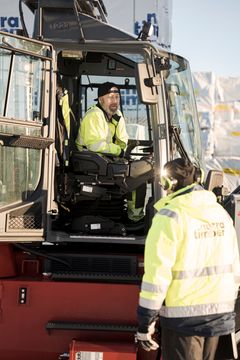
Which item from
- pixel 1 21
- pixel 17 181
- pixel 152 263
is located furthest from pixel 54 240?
pixel 1 21

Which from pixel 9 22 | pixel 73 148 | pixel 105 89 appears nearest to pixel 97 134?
pixel 73 148

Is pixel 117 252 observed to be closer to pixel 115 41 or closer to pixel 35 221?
pixel 35 221

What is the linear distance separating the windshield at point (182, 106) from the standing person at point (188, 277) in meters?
1.38

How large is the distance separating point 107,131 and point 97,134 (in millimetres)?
169

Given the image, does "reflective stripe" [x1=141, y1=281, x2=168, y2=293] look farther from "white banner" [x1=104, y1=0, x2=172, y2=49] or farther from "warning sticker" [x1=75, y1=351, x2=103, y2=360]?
"white banner" [x1=104, y1=0, x2=172, y2=49]

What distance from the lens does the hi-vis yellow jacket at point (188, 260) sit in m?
3.63

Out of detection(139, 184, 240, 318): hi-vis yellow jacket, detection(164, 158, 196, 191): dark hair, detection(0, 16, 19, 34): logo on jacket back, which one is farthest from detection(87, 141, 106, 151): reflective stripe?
detection(0, 16, 19, 34): logo on jacket back

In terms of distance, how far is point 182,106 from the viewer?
17.5 ft

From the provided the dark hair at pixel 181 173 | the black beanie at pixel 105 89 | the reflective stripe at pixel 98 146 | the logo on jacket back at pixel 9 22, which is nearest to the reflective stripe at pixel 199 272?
the dark hair at pixel 181 173

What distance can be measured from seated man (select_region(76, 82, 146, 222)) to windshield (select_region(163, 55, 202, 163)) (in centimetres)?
53

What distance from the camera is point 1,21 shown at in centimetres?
1031

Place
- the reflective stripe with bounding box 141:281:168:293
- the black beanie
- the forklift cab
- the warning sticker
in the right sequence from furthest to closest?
1. the black beanie
2. the forklift cab
3. the warning sticker
4. the reflective stripe with bounding box 141:281:168:293

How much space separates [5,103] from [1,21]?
20.0 feet

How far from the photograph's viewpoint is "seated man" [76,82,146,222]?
519 centimetres
